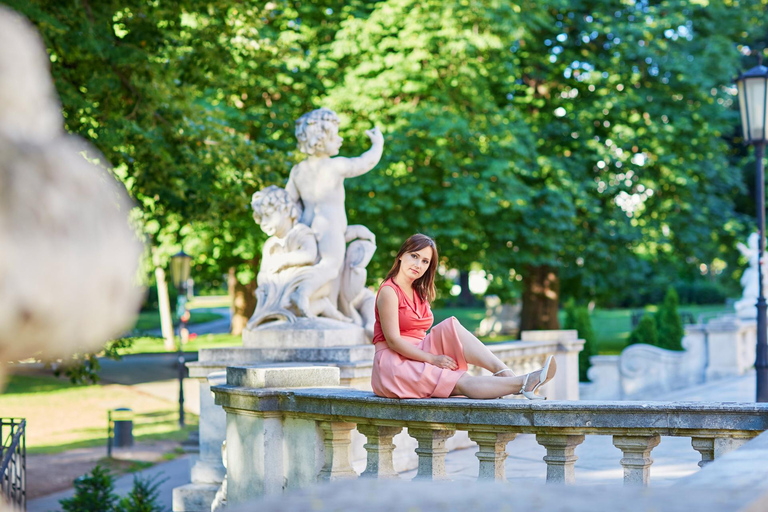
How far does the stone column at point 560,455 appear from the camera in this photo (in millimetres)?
4691

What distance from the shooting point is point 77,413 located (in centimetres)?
2048

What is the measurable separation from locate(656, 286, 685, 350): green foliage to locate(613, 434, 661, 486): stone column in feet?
64.0

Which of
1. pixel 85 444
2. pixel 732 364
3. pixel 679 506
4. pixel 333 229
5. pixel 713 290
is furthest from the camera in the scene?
pixel 713 290

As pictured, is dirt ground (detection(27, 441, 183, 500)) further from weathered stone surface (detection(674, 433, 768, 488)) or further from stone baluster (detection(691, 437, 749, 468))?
weathered stone surface (detection(674, 433, 768, 488))

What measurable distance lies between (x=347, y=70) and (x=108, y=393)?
1033 centimetres

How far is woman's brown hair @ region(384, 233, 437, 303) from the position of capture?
565 centimetres

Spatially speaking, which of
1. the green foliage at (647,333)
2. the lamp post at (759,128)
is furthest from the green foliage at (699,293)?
the lamp post at (759,128)

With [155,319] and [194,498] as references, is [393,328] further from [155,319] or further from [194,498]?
[155,319]

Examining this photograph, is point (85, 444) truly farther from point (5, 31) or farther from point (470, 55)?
point (5, 31)

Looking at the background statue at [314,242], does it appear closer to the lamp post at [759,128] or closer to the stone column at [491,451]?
the stone column at [491,451]

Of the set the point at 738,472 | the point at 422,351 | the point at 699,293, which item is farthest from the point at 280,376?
the point at 699,293

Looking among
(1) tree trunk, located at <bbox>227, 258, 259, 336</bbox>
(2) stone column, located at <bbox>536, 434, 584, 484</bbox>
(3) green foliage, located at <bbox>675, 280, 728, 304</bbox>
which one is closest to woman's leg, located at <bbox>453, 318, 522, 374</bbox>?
→ (2) stone column, located at <bbox>536, 434, 584, 484</bbox>

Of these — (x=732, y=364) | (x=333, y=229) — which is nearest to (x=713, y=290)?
(x=732, y=364)

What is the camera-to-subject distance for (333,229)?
866 centimetres
